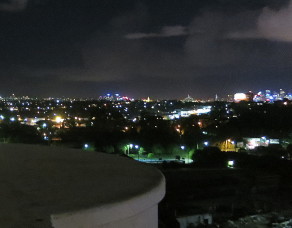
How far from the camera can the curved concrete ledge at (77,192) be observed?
114cm

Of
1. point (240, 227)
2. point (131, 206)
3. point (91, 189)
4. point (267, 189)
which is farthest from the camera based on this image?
point (267, 189)

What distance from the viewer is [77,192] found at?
139 centimetres

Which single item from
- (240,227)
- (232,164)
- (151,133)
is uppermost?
(151,133)

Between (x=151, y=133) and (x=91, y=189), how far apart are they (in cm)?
1725

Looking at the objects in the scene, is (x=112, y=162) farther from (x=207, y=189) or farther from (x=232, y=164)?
(x=232, y=164)

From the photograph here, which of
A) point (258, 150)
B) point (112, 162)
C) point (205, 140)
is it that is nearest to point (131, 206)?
point (112, 162)

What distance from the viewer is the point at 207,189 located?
11125 millimetres

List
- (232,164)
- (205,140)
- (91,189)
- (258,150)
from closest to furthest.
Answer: (91,189) < (232,164) < (258,150) < (205,140)

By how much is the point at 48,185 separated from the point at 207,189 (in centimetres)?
999

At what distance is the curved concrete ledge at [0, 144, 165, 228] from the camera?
114 centimetres

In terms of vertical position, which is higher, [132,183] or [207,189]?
[132,183]

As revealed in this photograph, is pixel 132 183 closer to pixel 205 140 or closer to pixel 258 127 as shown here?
pixel 205 140

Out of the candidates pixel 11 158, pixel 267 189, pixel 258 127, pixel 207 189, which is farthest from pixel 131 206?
pixel 258 127

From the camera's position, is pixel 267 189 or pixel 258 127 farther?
pixel 258 127
